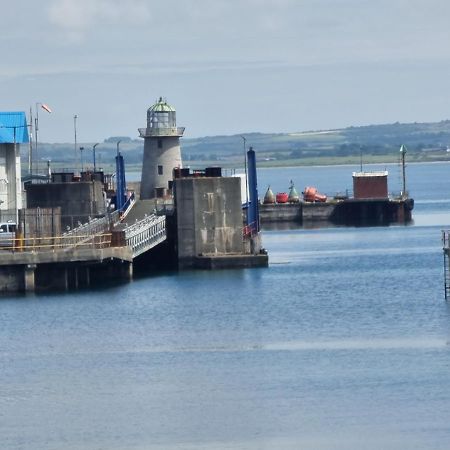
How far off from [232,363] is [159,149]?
46.9 metres

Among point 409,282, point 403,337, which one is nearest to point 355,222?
point 409,282

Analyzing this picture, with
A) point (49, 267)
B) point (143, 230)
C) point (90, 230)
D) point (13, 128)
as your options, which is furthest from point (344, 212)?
point (49, 267)

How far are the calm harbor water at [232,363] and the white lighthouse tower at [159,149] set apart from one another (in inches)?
776

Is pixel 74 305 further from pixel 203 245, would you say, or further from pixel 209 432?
pixel 209 432

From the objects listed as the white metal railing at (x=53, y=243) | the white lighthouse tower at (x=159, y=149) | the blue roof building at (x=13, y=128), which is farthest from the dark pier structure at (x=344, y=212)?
the white metal railing at (x=53, y=243)

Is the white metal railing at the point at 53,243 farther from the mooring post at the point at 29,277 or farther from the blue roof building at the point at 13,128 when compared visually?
the blue roof building at the point at 13,128

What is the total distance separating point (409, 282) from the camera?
2783 inches

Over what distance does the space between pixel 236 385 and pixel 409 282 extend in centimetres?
2576

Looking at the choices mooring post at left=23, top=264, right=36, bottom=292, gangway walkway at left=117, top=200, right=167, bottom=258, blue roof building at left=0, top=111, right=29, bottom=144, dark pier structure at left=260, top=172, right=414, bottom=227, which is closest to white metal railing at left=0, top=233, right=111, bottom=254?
mooring post at left=23, top=264, right=36, bottom=292

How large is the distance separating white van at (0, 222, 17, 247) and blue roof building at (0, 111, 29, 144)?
1414 cm

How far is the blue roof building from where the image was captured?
296 feet

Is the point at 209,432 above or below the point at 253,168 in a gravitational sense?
below

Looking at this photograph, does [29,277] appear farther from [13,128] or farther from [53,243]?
[13,128]

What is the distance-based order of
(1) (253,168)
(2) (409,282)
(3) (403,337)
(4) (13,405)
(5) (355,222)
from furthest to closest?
(5) (355,222)
(1) (253,168)
(2) (409,282)
(3) (403,337)
(4) (13,405)
